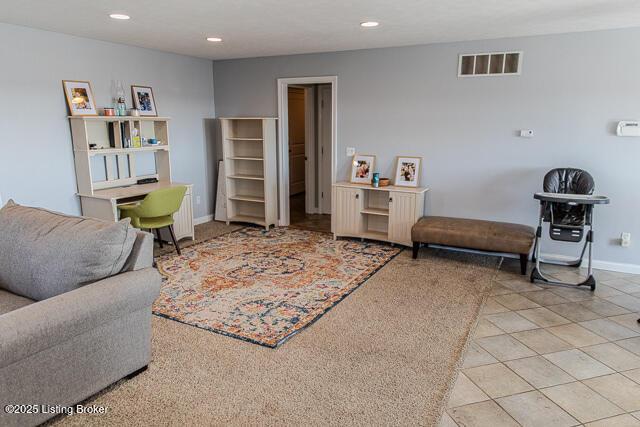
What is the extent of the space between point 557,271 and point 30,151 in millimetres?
5411

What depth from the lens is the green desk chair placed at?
15.0 ft

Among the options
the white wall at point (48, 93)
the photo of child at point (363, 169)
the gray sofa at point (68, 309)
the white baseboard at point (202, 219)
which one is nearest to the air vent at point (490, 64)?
the photo of child at point (363, 169)

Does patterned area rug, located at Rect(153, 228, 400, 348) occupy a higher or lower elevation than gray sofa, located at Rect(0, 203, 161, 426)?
lower

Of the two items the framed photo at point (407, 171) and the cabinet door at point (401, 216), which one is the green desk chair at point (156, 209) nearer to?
the cabinet door at point (401, 216)

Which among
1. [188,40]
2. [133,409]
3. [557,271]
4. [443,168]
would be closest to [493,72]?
[443,168]

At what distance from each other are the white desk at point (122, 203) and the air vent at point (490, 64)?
349 centimetres

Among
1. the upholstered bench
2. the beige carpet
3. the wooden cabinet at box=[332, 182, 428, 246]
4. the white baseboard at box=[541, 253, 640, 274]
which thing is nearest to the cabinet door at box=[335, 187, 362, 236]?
the wooden cabinet at box=[332, 182, 428, 246]

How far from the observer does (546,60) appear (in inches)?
181

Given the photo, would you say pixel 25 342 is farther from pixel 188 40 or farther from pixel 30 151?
pixel 188 40

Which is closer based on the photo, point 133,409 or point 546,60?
point 133,409

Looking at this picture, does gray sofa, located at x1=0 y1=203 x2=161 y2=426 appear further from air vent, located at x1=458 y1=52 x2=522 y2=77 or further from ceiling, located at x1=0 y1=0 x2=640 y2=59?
air vent, located at x1=458 y1=52 x2=522 y2=77

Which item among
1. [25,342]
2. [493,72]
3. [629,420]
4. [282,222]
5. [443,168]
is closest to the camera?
[25,342]

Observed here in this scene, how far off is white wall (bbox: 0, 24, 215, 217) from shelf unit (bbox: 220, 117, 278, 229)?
3.58 feet

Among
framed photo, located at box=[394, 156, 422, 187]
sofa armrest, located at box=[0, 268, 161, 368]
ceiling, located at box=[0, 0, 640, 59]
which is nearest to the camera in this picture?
sofa armrest, located at box=[0, 268, 161, 368]
